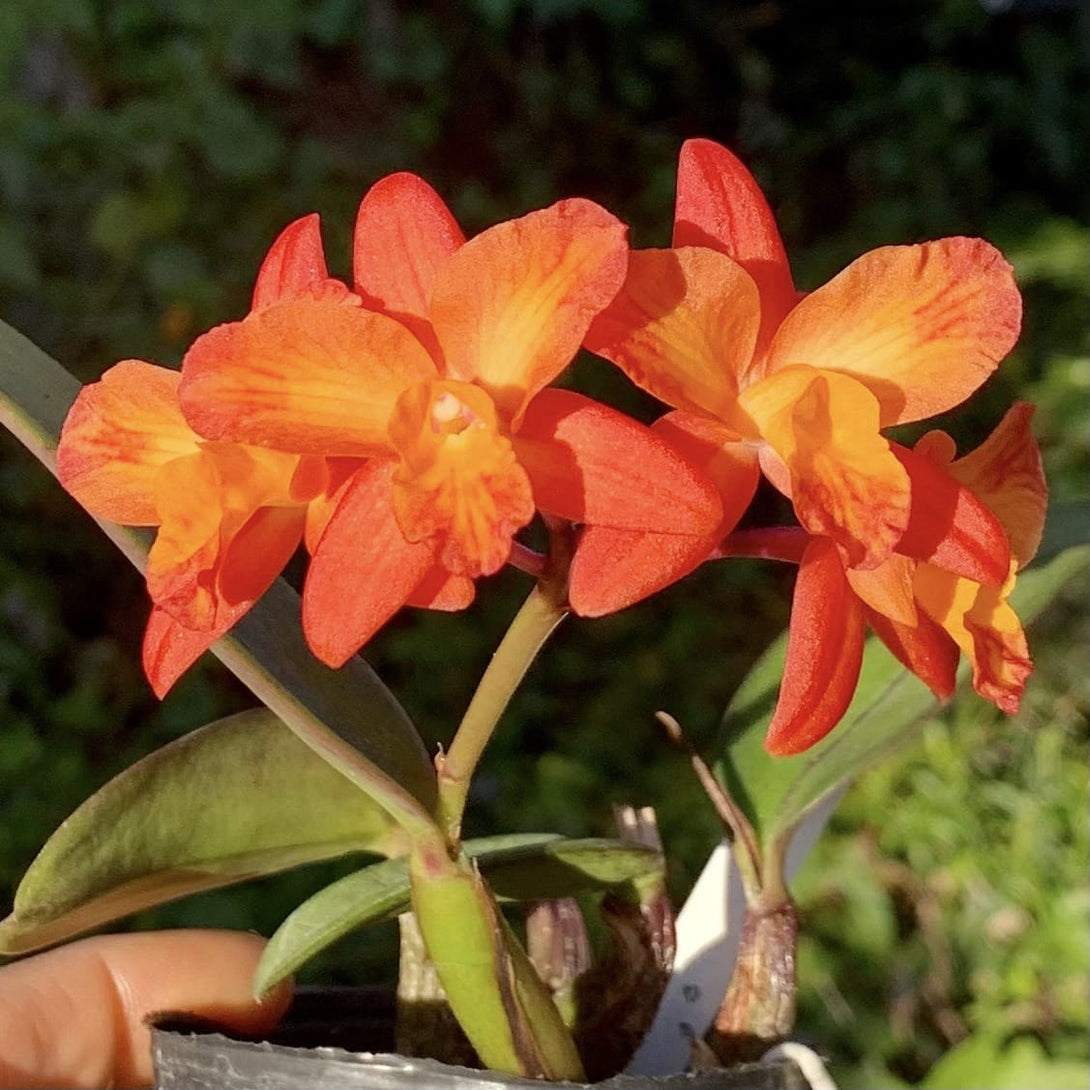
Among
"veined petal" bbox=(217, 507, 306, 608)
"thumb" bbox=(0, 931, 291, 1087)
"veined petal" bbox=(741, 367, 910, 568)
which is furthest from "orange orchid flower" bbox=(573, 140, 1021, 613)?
"thumb" bbox=(0, 931, 291, 1087)


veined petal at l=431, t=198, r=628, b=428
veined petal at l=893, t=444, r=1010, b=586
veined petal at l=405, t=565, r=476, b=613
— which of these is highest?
veined petal at l=431, t=198, r=628, b=428

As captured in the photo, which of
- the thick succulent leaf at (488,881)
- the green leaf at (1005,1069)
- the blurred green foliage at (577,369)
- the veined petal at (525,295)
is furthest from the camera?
the blurred green foliage at (577,369)

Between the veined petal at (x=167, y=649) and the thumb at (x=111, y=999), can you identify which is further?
the thumb at (x=111, y=999)

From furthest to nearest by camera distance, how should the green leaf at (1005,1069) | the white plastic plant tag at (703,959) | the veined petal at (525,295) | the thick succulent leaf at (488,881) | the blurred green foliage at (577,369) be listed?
1. the blurred green foliage at (577,369)
2. the green leaf at (1005,1069)
3. the white plastic plant tag at (703,959)
4. the thick succulent leaf at (488,881)
5. the veined petal at (525,295)

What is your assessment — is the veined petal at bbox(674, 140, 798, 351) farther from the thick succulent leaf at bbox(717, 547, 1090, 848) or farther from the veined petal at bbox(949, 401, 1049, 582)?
the thick succulent leaf at bbox(717, 547, 1090, 848)

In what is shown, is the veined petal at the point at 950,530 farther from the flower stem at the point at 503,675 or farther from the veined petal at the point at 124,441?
the veined petal at the point at 124,441

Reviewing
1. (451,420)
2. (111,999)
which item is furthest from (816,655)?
(111,999)

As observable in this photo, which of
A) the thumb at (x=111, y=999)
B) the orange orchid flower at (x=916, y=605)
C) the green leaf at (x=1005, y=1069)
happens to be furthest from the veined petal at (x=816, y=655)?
the green leaf at (x=1005, y=1069)

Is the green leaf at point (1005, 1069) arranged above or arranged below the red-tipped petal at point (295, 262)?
below

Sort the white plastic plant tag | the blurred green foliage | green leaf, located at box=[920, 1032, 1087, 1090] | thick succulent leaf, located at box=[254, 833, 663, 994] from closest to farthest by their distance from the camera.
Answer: thick succulent leaf, located at box=[254, 833, 663, 994], the white plastic plant tag, green leaf, located at box=[920, 1032, 1087, 1090], the blurred green foliage
